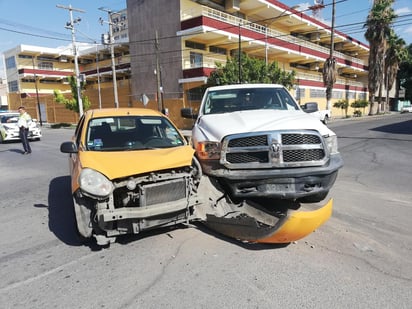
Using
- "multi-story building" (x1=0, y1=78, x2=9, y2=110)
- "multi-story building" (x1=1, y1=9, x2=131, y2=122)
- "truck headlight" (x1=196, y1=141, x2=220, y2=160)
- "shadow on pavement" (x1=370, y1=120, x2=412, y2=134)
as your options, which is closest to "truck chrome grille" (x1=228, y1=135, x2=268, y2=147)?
"truck headlight" (x1=196, y1=141, x2=220, y2=160)

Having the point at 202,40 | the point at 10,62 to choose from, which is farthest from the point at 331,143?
the point at 10,62

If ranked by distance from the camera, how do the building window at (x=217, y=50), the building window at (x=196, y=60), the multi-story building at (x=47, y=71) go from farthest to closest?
the multi-story building at (x=47, y=71)
the building window at (x=217, y=50)
the building window at (x=196, y=60)

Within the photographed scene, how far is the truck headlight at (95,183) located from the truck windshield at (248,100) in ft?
9.00

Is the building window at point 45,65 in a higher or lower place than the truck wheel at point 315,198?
higher

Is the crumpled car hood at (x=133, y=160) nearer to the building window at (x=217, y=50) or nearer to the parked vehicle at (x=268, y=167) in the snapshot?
the parked vehicle at (x=268, y=167)

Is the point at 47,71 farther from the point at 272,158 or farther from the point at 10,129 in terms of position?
the point at 272,158

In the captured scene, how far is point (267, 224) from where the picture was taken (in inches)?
146

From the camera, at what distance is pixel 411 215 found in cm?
470

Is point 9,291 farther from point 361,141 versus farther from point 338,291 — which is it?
point 361,141

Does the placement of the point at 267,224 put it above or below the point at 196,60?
below

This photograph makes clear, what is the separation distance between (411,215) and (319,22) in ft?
140

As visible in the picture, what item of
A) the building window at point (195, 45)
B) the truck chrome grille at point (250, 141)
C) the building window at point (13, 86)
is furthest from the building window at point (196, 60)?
the building window at point (13, 86)

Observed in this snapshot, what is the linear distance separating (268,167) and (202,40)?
26.6m

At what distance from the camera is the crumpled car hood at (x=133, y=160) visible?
347 centimetres
